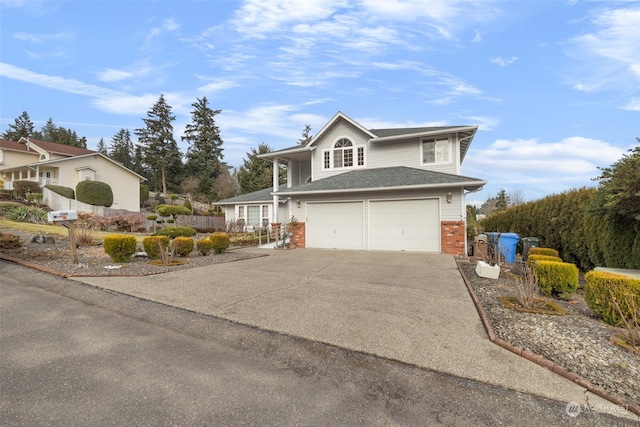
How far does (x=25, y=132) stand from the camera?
192 feet

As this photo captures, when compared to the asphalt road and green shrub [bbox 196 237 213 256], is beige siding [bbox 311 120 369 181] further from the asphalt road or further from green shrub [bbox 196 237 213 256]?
the asphalt road

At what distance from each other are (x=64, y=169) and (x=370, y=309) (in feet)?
114

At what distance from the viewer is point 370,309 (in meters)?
4.70

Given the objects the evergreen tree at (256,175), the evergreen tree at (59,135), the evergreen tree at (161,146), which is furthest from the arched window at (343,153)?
the evergreen tree at (59,135)

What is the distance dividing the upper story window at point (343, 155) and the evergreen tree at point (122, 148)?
5417 cm

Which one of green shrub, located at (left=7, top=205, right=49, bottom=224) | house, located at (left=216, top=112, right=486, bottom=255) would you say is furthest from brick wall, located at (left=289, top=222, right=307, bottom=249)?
green shrub, located at (left=7, top=205, right=49, bottom=224)

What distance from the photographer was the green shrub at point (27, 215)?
1839 centimetres

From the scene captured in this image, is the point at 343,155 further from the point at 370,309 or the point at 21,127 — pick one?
the point at 21,127

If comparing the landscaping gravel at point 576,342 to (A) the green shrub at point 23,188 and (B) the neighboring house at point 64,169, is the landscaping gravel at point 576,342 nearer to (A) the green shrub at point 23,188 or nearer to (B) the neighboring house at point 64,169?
(A) the green shrub at point 23,188

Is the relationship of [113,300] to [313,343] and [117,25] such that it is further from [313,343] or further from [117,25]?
[117,25]

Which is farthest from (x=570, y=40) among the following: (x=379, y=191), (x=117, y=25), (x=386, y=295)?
(x=117, y=25)

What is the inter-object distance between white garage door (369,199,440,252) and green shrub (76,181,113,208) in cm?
2620

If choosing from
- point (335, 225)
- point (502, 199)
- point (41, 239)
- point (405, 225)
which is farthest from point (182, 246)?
point (502, 199)

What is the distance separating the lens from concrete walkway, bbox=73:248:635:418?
2.95 meters
